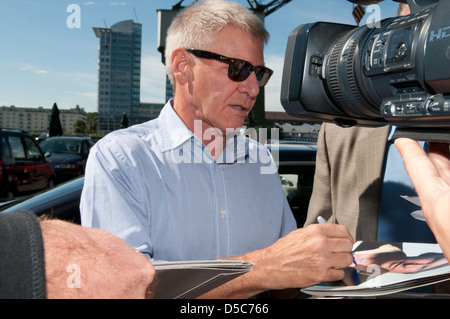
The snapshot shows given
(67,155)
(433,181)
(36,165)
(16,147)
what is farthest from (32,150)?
(433,181)

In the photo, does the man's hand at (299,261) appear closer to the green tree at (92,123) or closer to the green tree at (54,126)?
the green tree at (54,126)

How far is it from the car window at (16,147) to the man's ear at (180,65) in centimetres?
682

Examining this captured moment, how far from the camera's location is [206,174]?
1.55m

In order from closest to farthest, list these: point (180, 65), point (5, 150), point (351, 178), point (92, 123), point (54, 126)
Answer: point (180, 65), point (351, 178), point (5, 150), point (54, 126), point (92, 123)

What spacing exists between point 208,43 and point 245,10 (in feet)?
0.69

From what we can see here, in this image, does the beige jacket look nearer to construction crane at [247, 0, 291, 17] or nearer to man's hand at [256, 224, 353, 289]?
man's hand at [256, 224, 353, 289]

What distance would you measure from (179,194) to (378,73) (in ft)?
2.54

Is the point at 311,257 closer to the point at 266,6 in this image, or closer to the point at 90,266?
the point at 90,266

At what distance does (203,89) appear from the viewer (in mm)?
1615

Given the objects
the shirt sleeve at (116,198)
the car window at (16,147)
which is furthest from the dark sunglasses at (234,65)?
the car window at (16,147)

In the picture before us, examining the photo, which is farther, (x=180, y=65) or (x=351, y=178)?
(x=351, y=178)

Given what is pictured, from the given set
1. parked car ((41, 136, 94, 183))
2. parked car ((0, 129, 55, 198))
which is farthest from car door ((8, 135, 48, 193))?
parked car ((41, 136, 94, 183))

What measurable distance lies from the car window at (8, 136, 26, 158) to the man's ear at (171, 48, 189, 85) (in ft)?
22.4
